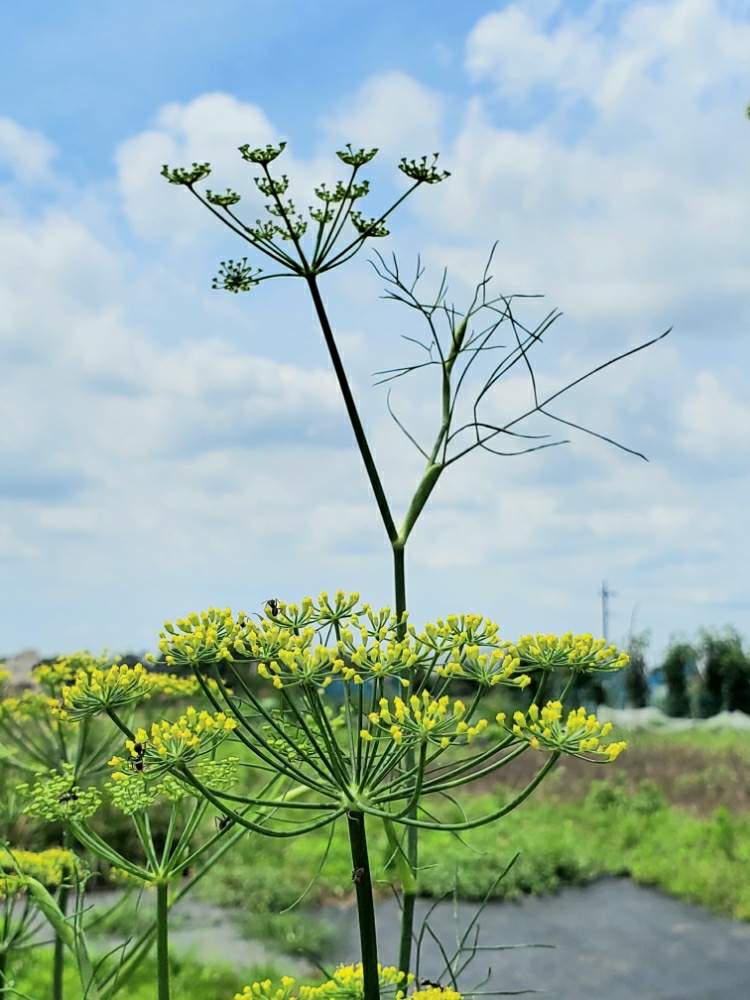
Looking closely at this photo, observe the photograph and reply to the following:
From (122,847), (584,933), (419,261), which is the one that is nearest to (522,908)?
(584,933)

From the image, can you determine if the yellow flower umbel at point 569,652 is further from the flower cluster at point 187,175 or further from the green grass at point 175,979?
the green grass at point 175,979

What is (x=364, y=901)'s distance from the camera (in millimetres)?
1016

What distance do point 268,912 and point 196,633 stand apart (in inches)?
230

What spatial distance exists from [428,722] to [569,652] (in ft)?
0.83

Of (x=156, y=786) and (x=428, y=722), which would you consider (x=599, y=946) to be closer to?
(x=156, y=786)

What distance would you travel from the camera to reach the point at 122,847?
7.71 metres

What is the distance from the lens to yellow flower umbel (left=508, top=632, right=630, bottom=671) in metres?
1.17

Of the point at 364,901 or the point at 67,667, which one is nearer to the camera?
the point at 364,901

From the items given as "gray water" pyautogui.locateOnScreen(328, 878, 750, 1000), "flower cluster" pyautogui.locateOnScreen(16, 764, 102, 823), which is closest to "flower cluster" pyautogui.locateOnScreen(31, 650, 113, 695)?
"flower cluster" pyautogui.locateOnScreen(16, 764, 102, 823)

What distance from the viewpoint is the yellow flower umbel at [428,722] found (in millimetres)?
998

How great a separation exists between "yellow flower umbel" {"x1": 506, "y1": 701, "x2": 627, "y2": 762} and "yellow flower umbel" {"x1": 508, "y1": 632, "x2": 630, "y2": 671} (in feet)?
0.37

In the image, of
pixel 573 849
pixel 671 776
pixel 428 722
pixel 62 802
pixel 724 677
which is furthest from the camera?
pixel 724 677

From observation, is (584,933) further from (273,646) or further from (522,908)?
(273,646)

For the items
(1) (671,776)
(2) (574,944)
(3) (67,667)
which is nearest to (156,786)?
(3) (67,667)
